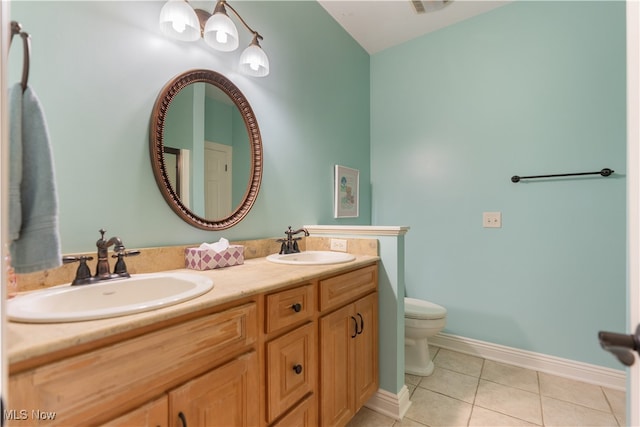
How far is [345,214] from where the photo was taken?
8.01 ft

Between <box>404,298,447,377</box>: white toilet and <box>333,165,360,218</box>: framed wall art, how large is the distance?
90 cm

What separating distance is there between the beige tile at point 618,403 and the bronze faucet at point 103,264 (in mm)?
2493

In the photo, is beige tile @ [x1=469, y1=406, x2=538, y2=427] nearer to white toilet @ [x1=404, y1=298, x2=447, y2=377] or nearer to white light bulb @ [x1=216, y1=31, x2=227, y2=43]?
white toilet @ [x1=404, y1=298, x2=447, y2=377]

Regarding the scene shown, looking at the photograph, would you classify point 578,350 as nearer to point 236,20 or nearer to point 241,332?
point 241,332

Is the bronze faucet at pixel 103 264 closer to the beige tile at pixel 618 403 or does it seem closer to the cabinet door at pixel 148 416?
the cabinet door at pixel 148 416

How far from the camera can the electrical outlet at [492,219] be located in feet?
7.23

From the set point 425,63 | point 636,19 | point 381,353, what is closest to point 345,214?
point 381,353

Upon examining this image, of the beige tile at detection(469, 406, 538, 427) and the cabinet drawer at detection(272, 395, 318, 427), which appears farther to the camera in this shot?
the beige tile at detection(469, 406, 538, 427)

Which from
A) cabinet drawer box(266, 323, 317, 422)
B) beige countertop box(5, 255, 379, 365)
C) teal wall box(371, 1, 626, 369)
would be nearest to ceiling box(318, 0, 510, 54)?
teal wall box(371, 1, 626, 369)

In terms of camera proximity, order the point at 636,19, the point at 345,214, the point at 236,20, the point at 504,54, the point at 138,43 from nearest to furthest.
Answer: the point at 636,19
the point at 138,43
the point at 236,20
the point at 504,54
the point at 345,214

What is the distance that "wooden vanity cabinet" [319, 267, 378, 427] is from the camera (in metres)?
1.25

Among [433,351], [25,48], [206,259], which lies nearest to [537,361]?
[433,351]

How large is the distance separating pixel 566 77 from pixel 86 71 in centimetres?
A: 278

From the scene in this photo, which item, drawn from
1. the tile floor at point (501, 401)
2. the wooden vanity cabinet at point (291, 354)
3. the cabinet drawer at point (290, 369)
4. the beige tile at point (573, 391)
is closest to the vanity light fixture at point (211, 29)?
the wooden vanity cabinet at point (291, 354)
